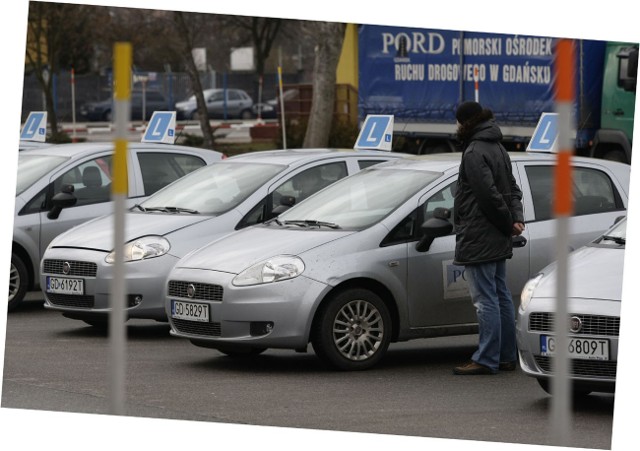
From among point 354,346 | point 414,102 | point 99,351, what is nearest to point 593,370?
point 354,346

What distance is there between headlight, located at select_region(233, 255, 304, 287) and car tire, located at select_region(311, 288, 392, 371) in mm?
352

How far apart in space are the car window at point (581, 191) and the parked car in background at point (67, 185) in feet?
14.3

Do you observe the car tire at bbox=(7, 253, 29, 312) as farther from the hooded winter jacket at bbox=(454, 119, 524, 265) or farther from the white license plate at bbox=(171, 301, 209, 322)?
the hooded winter jacket at bbox=(454, 119, 524, 265)

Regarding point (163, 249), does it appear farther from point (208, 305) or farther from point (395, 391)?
point (395, 391)

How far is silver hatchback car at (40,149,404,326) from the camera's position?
11523mm

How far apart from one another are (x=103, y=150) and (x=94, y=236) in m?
2.18

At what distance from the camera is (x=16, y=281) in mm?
13312

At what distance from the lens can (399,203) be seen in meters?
10.4

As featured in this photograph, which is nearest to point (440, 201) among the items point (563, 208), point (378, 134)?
point (378, 134)

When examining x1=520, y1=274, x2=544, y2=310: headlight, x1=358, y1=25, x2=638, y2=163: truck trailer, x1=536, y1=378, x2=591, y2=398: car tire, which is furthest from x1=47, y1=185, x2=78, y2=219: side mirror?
x1=358, y1=25, x2=638, y2=163: truck trailer

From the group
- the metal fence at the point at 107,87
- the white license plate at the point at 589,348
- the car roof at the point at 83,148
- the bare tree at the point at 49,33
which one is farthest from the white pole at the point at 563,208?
the metal fence at the point at 107,87

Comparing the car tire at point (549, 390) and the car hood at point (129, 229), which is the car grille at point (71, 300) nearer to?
the car hood at point (129, 229)

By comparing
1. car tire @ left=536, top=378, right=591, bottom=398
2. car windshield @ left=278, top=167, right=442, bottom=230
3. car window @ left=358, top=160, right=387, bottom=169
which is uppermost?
car window @ left=358, top=160, right=387, bottom=169

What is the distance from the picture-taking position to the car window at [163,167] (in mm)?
14023
